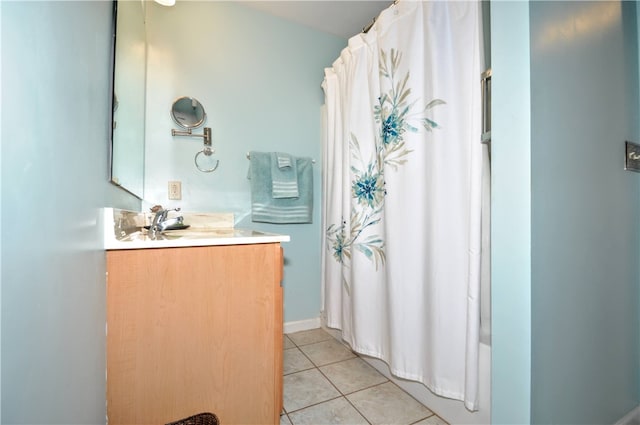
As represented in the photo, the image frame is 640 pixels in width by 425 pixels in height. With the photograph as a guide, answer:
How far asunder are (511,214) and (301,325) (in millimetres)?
1851

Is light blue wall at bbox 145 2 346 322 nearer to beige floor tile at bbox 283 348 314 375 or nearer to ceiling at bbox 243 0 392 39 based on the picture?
ceiling at bbox 243 0 392 39

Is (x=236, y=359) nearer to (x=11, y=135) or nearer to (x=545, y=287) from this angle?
(x=11, y=135)

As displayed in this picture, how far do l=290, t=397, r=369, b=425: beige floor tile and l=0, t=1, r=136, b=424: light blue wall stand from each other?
82cm

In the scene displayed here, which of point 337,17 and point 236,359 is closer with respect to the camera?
point 236,359

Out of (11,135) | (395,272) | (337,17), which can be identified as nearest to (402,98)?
(395,272)

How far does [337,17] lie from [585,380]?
102 inches

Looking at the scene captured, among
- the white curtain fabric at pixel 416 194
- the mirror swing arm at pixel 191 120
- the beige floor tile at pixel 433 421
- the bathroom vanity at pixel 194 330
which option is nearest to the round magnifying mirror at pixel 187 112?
the mirror swing arm at pixel 191 120

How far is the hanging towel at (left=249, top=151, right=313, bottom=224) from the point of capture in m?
1.93

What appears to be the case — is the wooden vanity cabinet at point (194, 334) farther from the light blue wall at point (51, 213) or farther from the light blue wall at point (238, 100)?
the light blue wall at point (238, 100)

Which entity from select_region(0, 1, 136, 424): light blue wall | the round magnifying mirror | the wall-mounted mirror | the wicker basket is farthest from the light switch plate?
the wicker basket

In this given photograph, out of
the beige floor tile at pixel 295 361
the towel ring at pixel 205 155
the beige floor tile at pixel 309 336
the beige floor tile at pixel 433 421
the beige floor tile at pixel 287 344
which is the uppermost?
the towel ring at pixel 205 155

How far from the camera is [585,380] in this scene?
90 cm

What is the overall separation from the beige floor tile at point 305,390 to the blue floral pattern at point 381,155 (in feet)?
1.89

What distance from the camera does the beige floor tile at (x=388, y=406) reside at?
3.94ft
